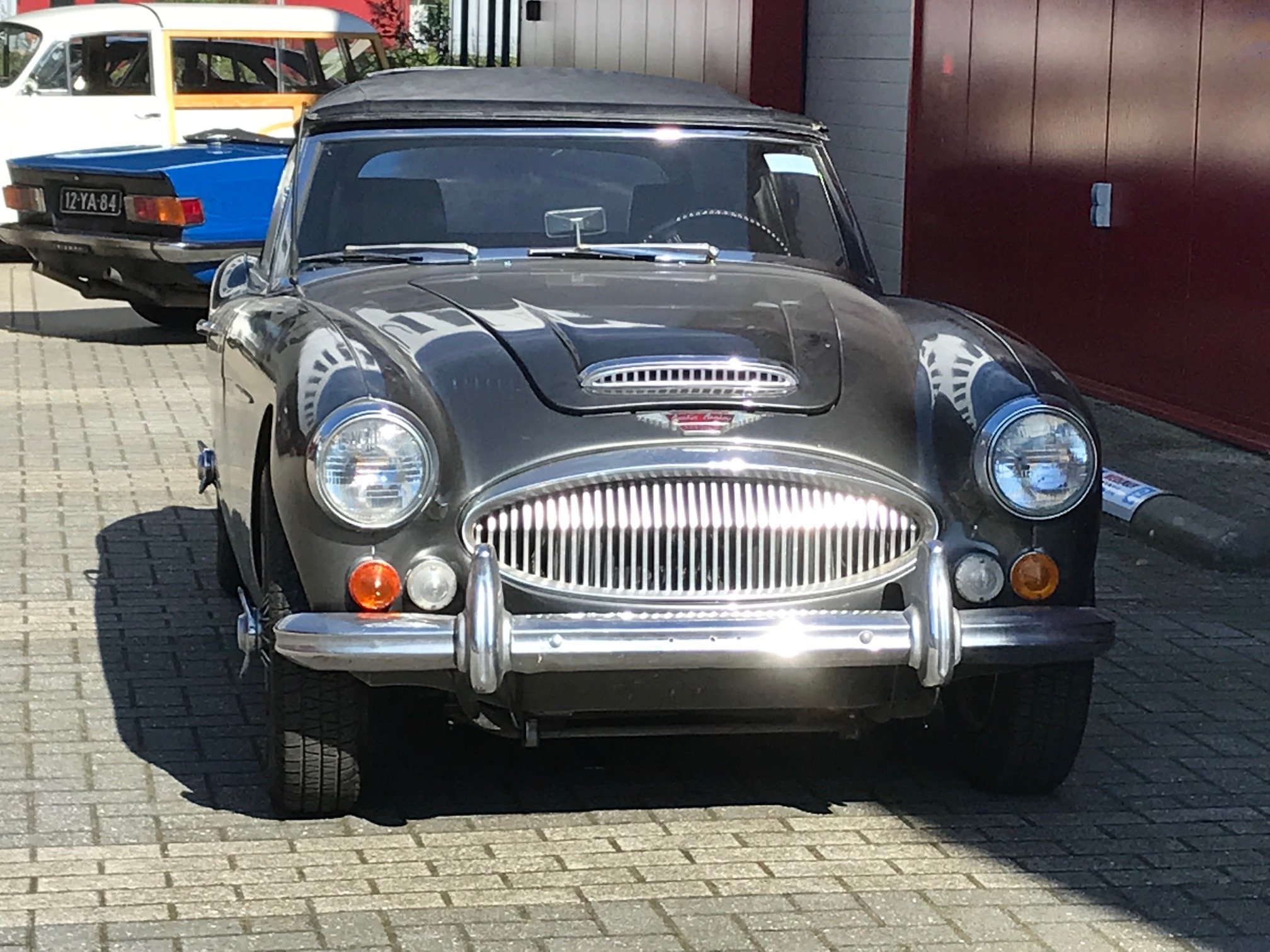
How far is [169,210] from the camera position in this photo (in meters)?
13.1

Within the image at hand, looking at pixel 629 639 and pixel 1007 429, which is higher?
pixel 1007 429

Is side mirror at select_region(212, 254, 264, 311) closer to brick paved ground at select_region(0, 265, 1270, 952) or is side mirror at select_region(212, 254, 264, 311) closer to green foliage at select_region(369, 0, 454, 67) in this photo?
brick paved ground at select_region(0, 265, 1270, 952)

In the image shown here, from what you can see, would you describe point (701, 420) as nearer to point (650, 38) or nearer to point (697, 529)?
point (697, 529)

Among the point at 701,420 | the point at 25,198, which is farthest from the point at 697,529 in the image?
the point at 25,198

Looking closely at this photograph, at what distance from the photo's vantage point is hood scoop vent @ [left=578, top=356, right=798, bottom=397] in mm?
4559

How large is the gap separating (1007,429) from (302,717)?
63.9 inches

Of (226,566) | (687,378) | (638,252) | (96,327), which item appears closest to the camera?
(687,378)

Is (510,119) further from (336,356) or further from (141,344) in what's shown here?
(141,344)

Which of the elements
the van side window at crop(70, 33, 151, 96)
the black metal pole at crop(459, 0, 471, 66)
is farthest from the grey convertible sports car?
the black metal pole at crop(459, 0, 471, 66)

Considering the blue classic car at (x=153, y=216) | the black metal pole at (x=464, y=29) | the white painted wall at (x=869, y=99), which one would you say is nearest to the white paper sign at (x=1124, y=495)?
the white painted wall at (x=869, y=99)

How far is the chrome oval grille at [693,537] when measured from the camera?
14.5ft

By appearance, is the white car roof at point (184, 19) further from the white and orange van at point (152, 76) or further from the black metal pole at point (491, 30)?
the black metal pole at point (491, 30)

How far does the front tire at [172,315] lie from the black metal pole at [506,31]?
12029 mm

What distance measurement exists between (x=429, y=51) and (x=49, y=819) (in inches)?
984
